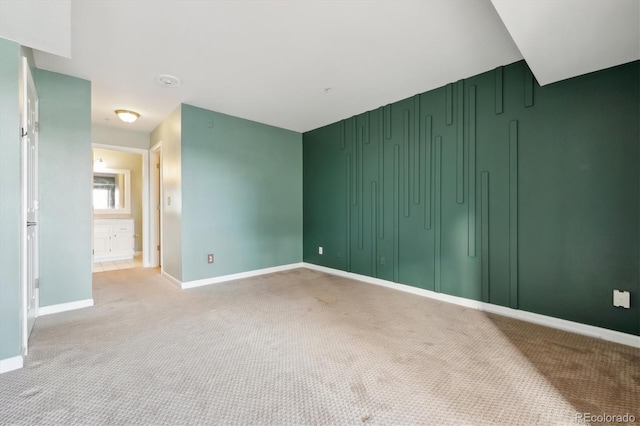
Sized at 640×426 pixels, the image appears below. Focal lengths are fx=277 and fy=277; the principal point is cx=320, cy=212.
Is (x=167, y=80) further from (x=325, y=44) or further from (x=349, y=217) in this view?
(x=349, y=217)

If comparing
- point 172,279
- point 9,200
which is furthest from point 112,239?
point 9,200

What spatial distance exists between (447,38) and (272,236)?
3.58m

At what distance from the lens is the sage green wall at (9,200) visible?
1798mm

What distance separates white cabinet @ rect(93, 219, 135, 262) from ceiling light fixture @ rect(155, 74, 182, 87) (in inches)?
160

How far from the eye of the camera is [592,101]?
2.33m

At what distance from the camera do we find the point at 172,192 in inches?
158

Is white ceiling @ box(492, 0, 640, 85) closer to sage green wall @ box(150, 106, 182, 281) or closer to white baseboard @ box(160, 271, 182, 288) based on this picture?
sage green wall @ box(150, 106, 182, 281)

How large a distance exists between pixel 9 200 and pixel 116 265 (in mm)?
4095

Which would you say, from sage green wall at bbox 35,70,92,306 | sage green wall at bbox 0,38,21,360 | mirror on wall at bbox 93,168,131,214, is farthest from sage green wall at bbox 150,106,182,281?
mirror on wall at bbox 93,168,131,214

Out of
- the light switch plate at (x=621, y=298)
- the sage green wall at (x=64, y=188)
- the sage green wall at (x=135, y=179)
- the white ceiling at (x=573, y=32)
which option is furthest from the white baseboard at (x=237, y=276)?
the white ceiling at (x=573, y=32)

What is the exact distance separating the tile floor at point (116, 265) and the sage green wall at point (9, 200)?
354 cm

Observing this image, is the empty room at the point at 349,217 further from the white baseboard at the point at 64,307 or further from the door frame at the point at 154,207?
the door frame at the point at 154,207

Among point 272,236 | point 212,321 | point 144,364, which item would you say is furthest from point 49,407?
point 272,236

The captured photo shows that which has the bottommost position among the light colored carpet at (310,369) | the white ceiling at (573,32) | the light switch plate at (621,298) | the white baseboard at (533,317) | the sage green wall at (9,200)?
the light colored carpet at (310,369)
